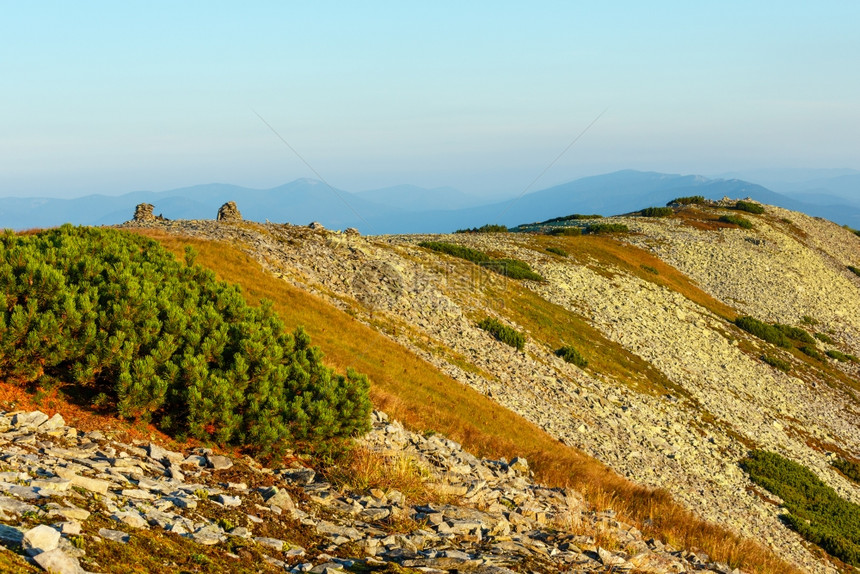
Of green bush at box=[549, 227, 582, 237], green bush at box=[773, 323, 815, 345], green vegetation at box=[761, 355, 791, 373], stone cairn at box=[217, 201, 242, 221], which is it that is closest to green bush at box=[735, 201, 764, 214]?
green bush at box=[549, 227, 582, 237]

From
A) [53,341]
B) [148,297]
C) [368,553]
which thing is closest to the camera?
[368,553]

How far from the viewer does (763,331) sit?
5622 centimetres

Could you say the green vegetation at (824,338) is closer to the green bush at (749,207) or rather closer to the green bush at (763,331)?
the green bush at (763,331)

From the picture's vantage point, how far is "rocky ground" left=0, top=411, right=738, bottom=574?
283 inches

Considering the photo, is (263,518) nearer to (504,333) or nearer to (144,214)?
(504,333)

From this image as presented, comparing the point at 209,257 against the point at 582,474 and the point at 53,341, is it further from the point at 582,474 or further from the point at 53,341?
the point at 582,474

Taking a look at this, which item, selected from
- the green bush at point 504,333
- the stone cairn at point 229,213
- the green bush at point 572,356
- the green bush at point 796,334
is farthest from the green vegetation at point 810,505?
the stone cairn at point 229,213

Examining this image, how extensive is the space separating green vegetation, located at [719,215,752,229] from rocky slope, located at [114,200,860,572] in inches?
968

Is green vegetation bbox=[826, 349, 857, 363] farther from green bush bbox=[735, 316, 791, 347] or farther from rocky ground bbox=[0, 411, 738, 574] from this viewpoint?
rocky ground bbox=[0, 411, 738, 574]

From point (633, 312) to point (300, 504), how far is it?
4417 cm

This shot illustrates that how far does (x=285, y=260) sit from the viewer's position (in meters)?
35.5

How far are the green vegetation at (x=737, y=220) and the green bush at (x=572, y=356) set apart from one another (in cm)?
6244

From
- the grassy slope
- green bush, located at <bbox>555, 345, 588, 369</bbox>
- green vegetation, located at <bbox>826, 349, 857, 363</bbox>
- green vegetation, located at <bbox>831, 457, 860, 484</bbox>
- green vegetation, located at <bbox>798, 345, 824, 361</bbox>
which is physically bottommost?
green vegetation, located at <bbox>831, 457, 860, 484</bbox>

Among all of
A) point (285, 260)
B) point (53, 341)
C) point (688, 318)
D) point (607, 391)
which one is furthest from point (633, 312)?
point (53, 341)
